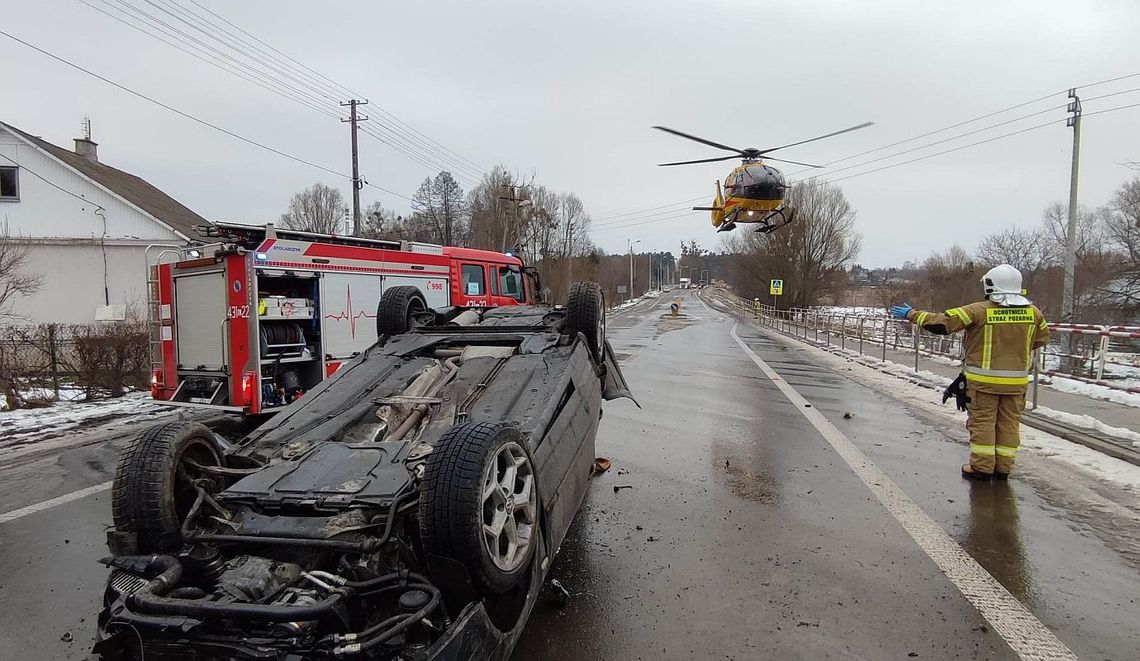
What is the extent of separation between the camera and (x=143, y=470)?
9.20 ft

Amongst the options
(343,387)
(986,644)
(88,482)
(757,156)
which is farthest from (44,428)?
(757,156)

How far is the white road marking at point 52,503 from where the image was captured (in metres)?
5.21

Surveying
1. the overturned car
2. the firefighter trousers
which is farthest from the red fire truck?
the firefighter trousers

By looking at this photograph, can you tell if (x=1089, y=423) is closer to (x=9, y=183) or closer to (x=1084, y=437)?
(x=1084, y=437)

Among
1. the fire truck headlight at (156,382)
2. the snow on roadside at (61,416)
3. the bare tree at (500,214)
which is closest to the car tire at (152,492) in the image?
the snow on roadside at (61,416)

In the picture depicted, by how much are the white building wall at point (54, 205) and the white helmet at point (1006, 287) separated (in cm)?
2634

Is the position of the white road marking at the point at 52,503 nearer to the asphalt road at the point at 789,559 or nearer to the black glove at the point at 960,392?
the asphalt road at the point at 789,559

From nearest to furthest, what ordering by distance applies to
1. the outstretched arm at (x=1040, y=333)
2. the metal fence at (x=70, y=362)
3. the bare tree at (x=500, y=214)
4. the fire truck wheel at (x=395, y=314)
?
1. the fire truck wheel at (x=395, y=314)
2. the outstretched arm at (x=1040, y=333)
3. the metal fence at (x=70, y=362)
4. the bare tree at (x=500, y=214)

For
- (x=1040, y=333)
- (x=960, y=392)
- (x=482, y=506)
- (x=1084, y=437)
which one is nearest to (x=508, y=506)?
(x=482, y=506)

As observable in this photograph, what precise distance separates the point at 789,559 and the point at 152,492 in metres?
3.61

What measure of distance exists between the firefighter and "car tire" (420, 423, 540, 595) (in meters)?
4.91

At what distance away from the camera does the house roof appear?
2403cm

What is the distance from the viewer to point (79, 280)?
77.7ft

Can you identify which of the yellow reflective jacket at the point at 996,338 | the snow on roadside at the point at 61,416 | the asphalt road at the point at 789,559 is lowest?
the snow on roadside at the point at 61,416
